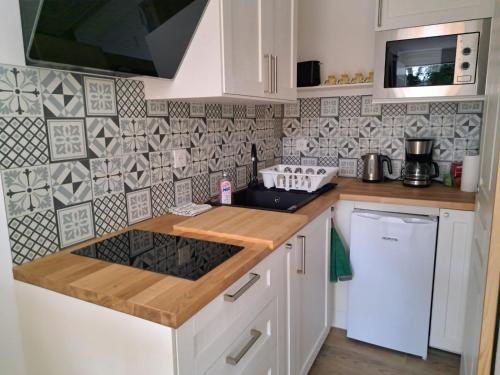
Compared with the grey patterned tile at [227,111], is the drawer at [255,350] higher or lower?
lower

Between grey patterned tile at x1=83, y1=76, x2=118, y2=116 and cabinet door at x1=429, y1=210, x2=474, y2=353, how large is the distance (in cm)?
164

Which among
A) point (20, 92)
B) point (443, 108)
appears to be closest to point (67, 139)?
point (20, 92)

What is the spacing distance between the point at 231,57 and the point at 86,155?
0.65m

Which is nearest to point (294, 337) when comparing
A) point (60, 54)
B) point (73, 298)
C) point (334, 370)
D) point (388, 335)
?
point (334, 370)

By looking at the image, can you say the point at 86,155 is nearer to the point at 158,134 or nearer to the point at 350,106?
the point at 158,134

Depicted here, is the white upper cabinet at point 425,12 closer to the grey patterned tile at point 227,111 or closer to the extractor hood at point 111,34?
the grey patterned tile at point 227,111

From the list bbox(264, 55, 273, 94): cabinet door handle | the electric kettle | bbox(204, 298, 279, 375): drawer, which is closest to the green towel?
the electric kettle

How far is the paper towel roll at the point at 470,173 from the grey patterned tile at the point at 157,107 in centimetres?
163

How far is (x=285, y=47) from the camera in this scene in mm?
1861

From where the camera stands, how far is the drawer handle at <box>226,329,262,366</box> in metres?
1.01

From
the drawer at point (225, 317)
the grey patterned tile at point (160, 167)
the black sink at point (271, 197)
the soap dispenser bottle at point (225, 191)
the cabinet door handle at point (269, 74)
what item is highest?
the cabinet door handle at point (269, 74)

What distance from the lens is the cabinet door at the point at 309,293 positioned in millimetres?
1496

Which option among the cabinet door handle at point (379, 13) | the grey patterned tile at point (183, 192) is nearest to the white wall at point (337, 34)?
the cabinet door handle at point (379, 13)

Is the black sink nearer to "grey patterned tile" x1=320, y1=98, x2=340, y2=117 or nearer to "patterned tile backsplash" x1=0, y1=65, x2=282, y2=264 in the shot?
"patterned tile backsplash" x1=0, y1=65, x2=282, y2=264
